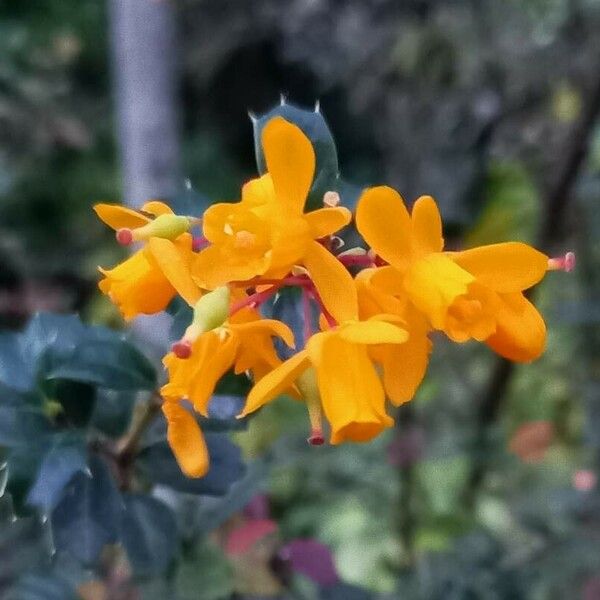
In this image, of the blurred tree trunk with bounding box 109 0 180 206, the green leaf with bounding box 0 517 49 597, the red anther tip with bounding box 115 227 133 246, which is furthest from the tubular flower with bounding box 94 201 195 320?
the blurred tree trunk with bounding box 109 0 180 206

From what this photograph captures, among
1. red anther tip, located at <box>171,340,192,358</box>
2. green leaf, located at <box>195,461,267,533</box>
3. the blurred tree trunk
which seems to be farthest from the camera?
the blurred tree trunk

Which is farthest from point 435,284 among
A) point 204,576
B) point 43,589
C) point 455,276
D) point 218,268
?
point 43,589

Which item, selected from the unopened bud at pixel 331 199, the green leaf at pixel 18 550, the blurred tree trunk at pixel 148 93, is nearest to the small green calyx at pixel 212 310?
the unopened bud at pixel 331 199

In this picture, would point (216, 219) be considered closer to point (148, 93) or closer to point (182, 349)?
point (182, 349)

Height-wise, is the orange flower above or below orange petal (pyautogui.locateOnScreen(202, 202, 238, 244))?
below

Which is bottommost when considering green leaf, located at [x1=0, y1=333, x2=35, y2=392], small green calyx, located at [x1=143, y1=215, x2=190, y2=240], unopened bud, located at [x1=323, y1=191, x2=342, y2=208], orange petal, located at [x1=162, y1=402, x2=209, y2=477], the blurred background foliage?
the blurred background foliage

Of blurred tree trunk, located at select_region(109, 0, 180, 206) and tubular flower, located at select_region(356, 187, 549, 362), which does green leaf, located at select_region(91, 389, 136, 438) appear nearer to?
tubular flower, located at select_region(356, 187, 549, 362)

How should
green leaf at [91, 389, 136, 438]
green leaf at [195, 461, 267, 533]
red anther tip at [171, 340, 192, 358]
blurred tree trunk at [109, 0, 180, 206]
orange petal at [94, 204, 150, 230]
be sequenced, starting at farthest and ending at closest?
blurred tree trunk at [109, 0, 180, 206], green leaf at [195, 461, 267, 533], green leaf at [91, 389, 136, 438], orange petal at [94, 204, 150, 230], red anther tip at [171, 340, 192, 358]

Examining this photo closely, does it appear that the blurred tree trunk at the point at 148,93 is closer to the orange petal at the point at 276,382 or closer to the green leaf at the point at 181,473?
the green leaf at the point at 181,473
